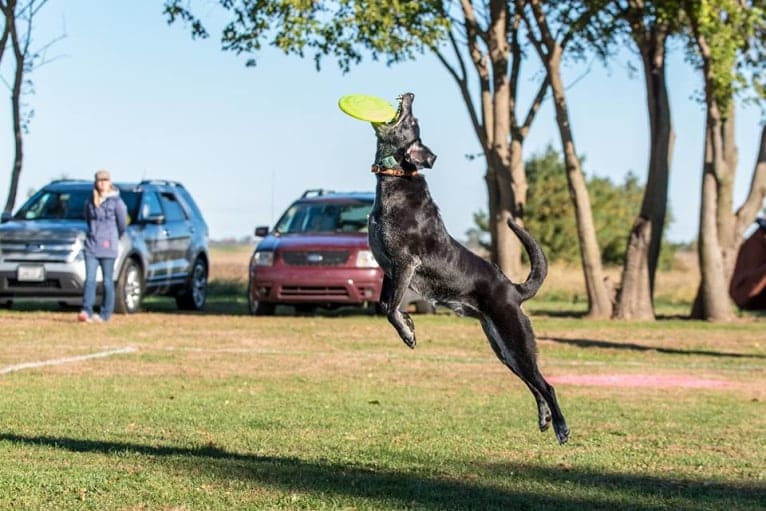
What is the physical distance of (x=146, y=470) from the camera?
8000mm

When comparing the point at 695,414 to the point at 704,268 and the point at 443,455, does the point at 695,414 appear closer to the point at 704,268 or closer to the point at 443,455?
the point at 443,455

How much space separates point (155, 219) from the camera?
2297 centimetres

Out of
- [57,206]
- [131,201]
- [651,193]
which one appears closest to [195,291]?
[131,201]

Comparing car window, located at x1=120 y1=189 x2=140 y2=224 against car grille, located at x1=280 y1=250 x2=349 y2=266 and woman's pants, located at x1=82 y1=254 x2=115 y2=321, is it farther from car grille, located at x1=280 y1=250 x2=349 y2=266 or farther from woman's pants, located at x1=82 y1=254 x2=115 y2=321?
woman's pants, located at x1=82 y1=254 x2=115 y2=321

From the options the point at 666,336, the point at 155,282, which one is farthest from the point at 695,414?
the point at 155,282

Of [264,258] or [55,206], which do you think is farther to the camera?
[55,206]

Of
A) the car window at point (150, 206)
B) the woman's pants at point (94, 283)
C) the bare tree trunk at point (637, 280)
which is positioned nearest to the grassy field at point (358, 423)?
the woman's pants at point (94, 283)

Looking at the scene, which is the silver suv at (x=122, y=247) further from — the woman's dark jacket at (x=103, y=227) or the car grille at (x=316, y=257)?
the car grille at (x=316, y=257)

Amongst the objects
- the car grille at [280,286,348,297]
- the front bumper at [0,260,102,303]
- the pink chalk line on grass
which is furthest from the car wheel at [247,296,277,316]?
the pink chalk line on grass

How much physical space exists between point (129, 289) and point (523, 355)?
16.0 m

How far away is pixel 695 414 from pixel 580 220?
564 inches

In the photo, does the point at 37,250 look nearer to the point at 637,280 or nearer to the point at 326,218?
the point at 326,218

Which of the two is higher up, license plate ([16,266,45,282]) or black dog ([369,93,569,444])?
black dog ([369,93,569,444])

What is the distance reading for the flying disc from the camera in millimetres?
6434
